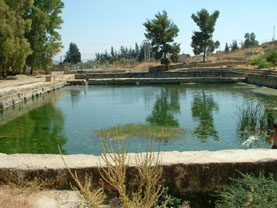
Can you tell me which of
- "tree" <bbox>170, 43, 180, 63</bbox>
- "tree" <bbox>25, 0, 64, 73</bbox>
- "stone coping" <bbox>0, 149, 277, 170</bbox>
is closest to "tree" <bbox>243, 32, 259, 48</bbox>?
"tree" <bbox>170, 43, 180, 63</bbox>

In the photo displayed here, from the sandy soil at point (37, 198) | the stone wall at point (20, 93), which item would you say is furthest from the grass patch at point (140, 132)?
the stone wall at point (20, 93)

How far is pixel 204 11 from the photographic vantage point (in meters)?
48.1

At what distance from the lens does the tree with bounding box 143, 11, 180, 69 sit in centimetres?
4584

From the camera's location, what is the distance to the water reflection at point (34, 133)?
9.85 metres

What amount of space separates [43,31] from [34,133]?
2549cm

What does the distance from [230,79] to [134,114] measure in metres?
21.0

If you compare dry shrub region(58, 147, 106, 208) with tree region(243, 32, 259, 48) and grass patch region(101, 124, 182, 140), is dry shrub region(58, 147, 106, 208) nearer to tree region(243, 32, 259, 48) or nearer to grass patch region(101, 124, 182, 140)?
grass patch region(101, 124, 182, 140)

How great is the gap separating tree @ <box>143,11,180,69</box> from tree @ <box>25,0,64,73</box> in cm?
1506

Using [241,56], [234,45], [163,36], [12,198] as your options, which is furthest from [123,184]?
[234,45]

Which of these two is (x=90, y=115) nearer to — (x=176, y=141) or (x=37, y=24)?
(x=176, y=141)

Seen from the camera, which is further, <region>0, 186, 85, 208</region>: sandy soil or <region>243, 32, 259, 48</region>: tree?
<region>243, 32, 259, 48</region>: tree

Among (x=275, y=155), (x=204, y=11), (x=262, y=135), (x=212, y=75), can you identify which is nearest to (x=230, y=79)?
(x=212, y=75)

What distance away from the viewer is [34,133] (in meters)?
12.1

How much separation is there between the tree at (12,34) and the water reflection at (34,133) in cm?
1025
